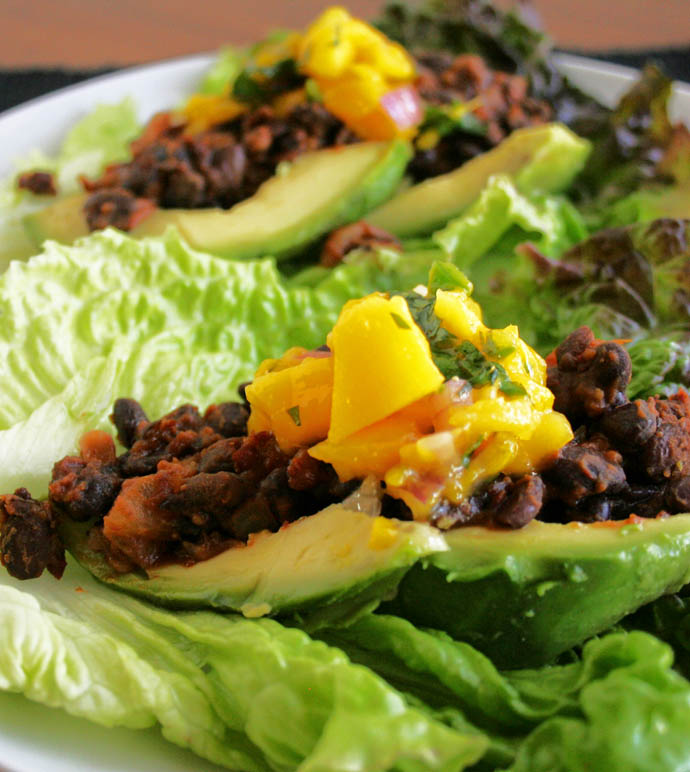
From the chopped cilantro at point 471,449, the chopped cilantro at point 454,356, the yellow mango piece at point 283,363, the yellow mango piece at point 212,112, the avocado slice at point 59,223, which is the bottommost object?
the avocado slice at point 59,223

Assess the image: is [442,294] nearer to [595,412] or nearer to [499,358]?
[499,358]

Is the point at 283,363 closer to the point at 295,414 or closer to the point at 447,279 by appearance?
the point at 295,414

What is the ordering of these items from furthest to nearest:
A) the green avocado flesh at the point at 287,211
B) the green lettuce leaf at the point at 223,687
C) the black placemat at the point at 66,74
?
the black placemat at the point at 66,74 < the green avocado flesh at the point at 287,211 < the green lettuce leaf at the point at 223,687

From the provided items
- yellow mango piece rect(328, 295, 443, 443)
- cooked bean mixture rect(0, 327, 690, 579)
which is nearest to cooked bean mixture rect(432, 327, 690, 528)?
cooked bean mixture rect(0, 327, 690, 579)

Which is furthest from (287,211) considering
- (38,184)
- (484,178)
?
(38,184)

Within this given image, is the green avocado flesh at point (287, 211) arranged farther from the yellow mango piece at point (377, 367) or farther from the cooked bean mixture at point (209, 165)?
the yellow mango piece at point (377, 367)

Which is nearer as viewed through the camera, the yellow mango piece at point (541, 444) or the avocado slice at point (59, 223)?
the yellow mango piece at point (541, 444)

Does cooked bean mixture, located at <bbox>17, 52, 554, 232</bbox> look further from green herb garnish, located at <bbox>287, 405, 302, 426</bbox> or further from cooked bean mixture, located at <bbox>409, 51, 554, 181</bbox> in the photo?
green herb garnish, located at <bbox>287, 405, 302, 426</bbox>

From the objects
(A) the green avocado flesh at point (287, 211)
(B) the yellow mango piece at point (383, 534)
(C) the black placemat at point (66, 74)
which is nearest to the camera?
(B) the yellow mango piece at point (383, 534)

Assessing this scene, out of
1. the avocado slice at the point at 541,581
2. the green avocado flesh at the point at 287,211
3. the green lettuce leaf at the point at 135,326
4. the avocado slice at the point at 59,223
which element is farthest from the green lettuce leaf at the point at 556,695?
the avocado slice at the point at 59,223
